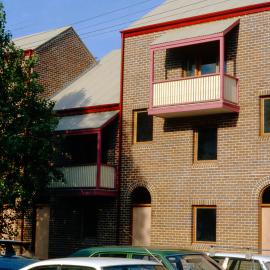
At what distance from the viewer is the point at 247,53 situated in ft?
76.9

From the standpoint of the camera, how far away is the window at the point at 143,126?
26016 millimetres

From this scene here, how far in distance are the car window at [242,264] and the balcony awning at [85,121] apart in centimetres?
1303

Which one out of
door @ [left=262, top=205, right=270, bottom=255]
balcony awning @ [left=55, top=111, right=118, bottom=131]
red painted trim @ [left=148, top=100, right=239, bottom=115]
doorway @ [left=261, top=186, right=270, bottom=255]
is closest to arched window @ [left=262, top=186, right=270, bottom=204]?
doorway @ [left=261, top=186, right=270, bottom=255]

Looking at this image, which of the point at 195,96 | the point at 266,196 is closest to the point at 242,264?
the point at 266,196

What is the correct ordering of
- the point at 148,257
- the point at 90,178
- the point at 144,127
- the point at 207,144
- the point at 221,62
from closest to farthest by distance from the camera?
the point at 148,257
the point at 221,62
the point at 207,144
the point at 90,178
the point at 144,127

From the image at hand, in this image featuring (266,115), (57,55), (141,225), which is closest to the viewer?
(266,115)

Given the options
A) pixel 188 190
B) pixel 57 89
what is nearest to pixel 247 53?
pixel 188 190

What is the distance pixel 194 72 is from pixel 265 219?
6162mm

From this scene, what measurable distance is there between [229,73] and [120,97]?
5.01 m

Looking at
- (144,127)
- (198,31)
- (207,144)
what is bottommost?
(207,144)

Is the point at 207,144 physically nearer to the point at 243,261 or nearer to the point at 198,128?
the point at 198,128

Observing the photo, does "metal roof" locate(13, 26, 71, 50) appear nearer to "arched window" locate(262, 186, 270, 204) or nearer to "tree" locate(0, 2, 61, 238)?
"tree" locate(0, 2, 61, 238)

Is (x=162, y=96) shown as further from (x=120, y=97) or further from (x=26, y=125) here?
(x=26, y=125)

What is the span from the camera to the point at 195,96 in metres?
23.3
